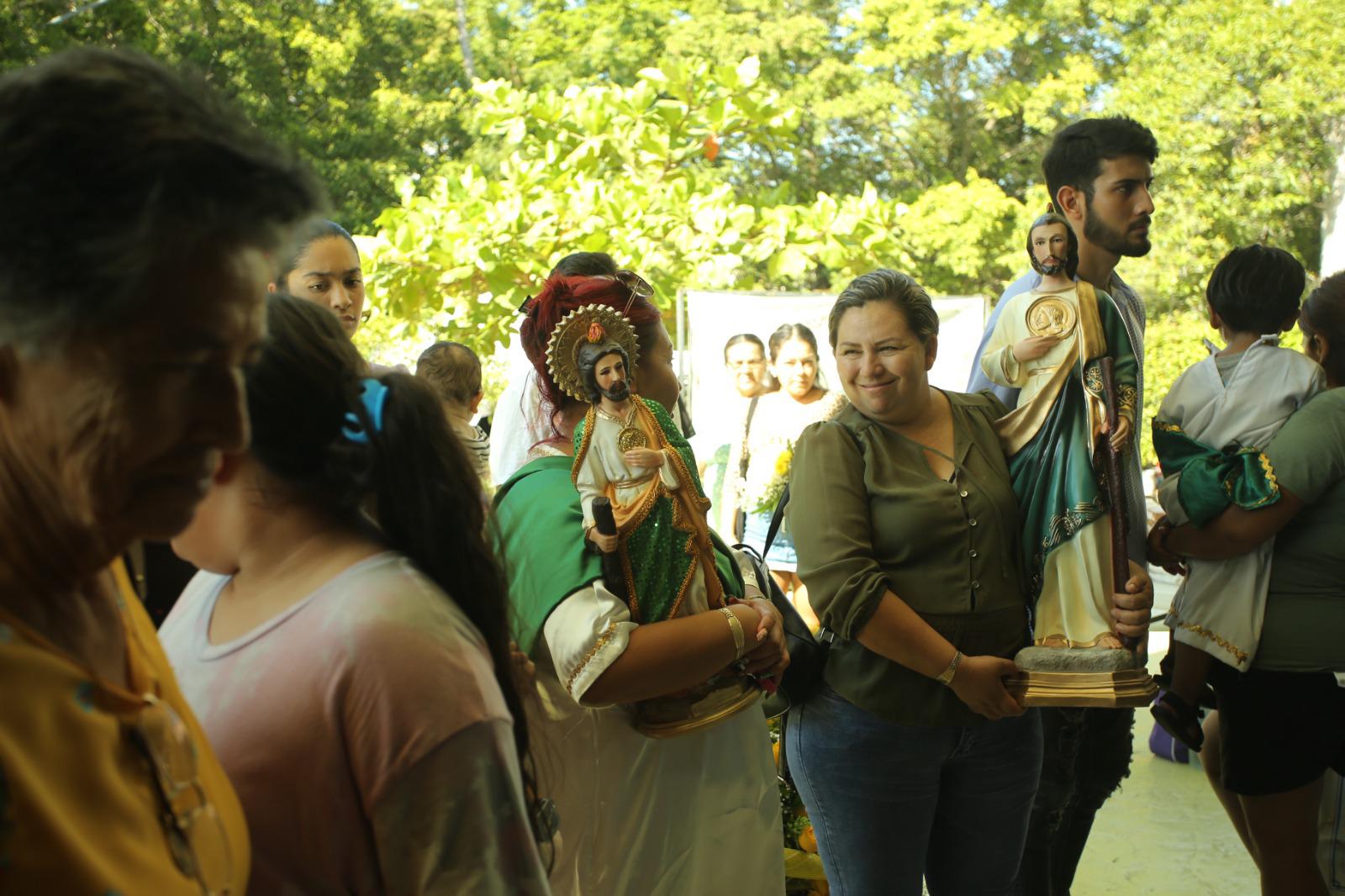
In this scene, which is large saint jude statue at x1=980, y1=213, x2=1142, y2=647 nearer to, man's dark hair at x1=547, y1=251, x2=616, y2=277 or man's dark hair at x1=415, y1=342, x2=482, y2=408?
man's dark hair at x1=547, y1=251, x2=616, y2=277

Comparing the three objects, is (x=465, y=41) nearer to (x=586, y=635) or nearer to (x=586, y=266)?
(x=586, y=266)

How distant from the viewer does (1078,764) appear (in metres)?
2.86

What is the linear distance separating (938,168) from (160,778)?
20154mm

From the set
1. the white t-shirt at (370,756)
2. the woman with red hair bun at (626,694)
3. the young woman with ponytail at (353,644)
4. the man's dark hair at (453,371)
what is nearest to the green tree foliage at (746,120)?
the man's dark hair at (453,371)

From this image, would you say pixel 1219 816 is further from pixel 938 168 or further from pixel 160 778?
pixel 938 168

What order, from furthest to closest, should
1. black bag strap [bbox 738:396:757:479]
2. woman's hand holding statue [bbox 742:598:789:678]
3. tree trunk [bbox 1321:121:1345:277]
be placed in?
tree trunk [bbox 1321:121:1345:277], black bag strap [bbox 738:396:757:479], woman's hand holding statue [bbox 742:598:789:678]

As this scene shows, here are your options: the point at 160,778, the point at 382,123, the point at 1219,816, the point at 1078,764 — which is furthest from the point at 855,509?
the point at 382,123

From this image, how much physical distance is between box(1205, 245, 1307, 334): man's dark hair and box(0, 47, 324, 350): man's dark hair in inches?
111

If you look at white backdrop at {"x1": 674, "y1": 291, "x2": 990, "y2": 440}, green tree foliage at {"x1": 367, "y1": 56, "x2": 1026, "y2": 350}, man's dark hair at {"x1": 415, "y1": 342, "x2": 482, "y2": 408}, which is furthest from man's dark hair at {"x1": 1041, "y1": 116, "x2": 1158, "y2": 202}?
green tree foliage at {"x1": 367, "y1": 56, "x2": 1026, "y2": 350}

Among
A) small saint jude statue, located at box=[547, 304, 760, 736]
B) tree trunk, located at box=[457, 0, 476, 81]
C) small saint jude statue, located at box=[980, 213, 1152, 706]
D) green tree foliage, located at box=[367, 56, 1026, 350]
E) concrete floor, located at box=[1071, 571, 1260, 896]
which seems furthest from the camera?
tree trunk, located at box=[457, 0, 476, 81]

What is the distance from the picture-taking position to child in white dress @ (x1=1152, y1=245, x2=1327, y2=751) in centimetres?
290

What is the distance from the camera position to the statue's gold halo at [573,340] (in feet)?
6.76

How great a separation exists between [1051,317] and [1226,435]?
758mm

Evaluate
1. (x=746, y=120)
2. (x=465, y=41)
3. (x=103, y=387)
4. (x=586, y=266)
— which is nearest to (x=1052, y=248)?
(x=586, y=266)
